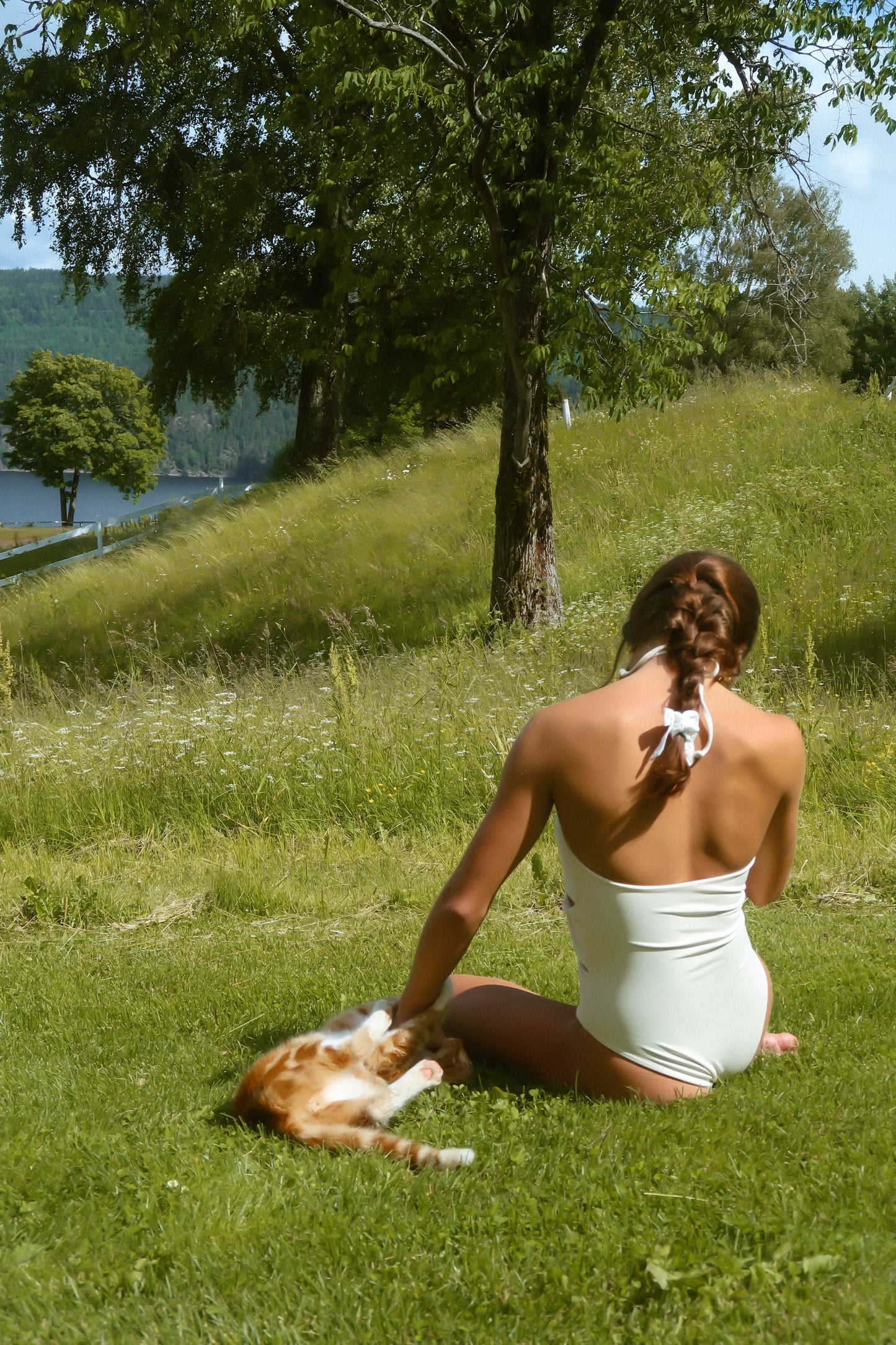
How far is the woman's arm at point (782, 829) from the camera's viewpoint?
2.76 metres

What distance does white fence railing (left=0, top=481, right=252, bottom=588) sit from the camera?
24172 millimetres

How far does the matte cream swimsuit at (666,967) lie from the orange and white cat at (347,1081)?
1.49 feet

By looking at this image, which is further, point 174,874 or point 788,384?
point 788,384

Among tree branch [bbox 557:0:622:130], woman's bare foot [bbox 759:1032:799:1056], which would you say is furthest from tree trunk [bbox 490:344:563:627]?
woman's bare foot [bbox 759:1032:799:1056]

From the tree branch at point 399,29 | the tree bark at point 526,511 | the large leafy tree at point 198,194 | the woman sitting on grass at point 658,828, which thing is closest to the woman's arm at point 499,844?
the woman sitting on grass at point 658,828

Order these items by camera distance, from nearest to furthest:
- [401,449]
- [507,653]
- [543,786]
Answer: [543,786] < [507,653] < [401,449]

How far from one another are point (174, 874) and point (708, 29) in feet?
30.1

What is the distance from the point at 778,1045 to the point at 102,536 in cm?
2730

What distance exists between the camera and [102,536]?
2839cm

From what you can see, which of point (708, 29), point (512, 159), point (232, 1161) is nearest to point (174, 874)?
point (232, 1161)

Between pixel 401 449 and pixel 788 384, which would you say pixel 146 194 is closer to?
pixel 401 449

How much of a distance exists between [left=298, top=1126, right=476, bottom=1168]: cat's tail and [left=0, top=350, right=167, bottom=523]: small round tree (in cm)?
7222

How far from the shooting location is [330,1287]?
7.30 feet

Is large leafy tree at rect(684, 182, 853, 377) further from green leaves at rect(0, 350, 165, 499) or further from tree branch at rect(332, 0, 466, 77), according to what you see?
green leaves at rect(0, 350, 165, 499)
